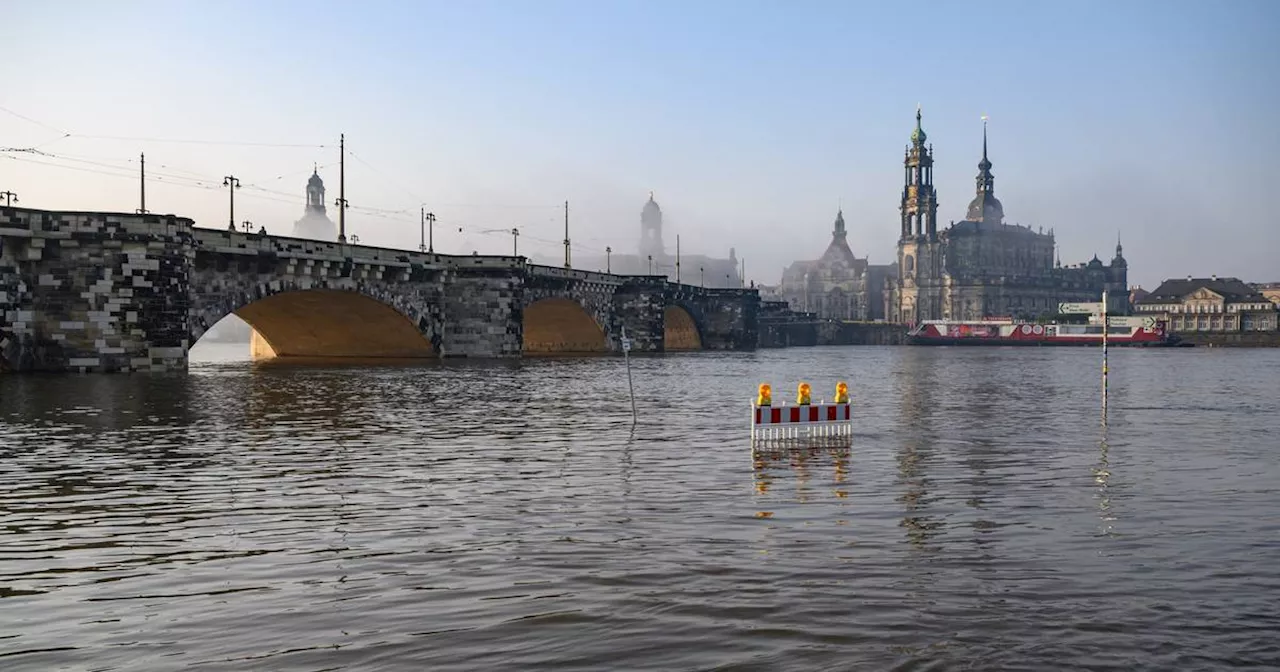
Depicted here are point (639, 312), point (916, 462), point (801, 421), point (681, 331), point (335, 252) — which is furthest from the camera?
point (681, 331)

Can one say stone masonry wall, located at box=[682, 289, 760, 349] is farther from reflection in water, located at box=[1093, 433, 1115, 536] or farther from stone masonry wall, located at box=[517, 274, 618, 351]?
reflection in water, located at box=[1093, 433, 1115, 536]

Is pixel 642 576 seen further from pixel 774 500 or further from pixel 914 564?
pixel 774 500

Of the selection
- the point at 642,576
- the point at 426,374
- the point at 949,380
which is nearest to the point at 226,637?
the point at 642,576

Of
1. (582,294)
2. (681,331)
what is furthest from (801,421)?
(681,331)

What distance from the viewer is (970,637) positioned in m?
11.5

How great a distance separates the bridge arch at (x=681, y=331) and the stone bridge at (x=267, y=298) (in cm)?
2889

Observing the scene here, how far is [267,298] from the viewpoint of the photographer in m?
78.6

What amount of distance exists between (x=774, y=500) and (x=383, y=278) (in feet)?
225

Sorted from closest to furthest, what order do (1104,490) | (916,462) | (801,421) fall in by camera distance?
(1104,490) < (916,462) < (801,421)

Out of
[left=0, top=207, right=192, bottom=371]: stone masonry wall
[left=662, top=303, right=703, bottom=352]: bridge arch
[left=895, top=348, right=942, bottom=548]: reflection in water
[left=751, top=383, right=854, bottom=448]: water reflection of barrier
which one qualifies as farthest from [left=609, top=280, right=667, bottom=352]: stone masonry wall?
[left=751, top=383, right=854, bottom=448]: water reflection of barrier

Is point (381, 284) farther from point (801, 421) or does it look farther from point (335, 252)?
point (801, 421)

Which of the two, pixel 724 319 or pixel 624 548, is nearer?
pixel 624 548

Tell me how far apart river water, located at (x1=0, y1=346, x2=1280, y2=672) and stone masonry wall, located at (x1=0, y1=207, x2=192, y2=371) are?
26.9m

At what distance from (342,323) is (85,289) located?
34.5 m
